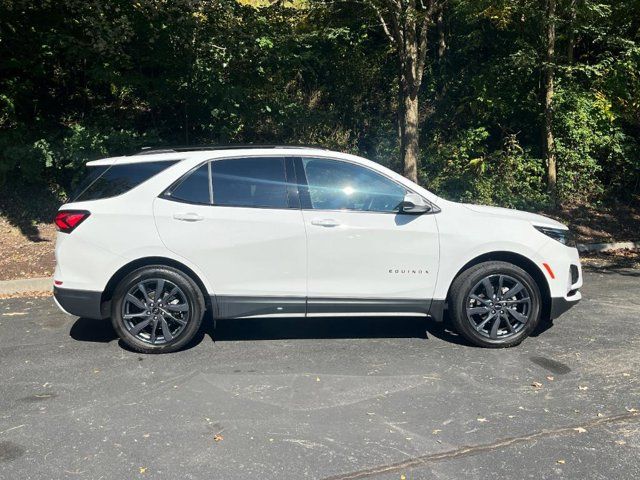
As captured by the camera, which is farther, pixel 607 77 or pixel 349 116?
pixel 349 116

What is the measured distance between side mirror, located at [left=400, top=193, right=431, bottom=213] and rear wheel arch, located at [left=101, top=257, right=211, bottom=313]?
69.9 inches

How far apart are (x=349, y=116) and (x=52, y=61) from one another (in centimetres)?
601

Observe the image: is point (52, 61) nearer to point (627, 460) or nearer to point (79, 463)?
point (79, 463)

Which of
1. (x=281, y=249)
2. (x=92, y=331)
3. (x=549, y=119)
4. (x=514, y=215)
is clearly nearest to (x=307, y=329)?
(x=281, y=249)

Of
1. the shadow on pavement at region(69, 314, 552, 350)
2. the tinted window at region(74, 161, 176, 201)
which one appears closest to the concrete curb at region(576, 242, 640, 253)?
the shadow on pavement at region(69, 314, 552, 350)

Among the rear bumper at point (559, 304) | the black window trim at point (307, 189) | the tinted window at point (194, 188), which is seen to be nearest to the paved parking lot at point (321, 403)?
the rear bumper at point (559, 304)

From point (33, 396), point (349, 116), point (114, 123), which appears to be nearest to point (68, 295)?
point (33, 396)

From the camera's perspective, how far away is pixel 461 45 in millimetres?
13953

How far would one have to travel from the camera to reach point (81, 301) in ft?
16.8

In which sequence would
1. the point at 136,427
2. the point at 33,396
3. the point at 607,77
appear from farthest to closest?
1. the point at 607,77
2. the point at 33,396
3. the point at 136,427

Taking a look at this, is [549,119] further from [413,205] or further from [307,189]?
[307,189]

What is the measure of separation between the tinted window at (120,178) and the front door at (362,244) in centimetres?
125

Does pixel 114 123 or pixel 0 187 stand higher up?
pixel 114 123

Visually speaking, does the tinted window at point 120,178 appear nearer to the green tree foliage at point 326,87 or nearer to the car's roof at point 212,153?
the car's roof at point 212,153
